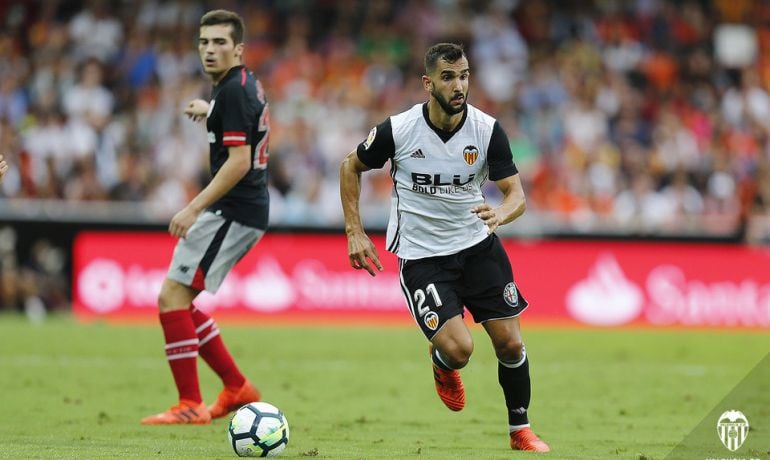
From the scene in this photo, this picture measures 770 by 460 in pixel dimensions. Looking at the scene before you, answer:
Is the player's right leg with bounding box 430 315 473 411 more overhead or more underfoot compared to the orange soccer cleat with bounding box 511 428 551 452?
more overhead

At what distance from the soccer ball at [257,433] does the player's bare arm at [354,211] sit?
44.1 inches

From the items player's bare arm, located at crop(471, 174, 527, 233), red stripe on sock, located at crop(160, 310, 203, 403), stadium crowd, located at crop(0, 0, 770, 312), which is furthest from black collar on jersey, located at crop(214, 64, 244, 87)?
stadium crowd, located at crop(0, 0, 770, 312)

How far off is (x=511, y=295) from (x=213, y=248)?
2.28 m

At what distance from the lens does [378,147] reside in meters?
7.64

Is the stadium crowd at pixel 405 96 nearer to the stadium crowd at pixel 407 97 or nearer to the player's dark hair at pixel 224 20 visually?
the stadium crowd at pixel 407 97

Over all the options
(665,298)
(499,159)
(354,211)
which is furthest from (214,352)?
(665,298)

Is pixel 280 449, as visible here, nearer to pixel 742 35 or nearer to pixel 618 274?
pixel 618 274

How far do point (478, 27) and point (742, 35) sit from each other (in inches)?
209

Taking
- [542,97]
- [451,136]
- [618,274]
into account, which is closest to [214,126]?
[451,136]

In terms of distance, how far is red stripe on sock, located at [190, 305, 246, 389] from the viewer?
29.6 feet

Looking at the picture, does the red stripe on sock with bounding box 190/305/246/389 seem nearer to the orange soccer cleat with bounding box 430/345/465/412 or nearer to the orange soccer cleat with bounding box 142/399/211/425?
the orange soccer cleat with bounding box 142/399/211/425

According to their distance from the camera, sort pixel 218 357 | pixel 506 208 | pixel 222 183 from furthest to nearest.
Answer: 1. pixel 218 357
2. pixel 222 183
3. pixel 506 208

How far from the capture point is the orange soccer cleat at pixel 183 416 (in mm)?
8484

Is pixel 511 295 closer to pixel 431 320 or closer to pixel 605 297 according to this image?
pixel 431 320
